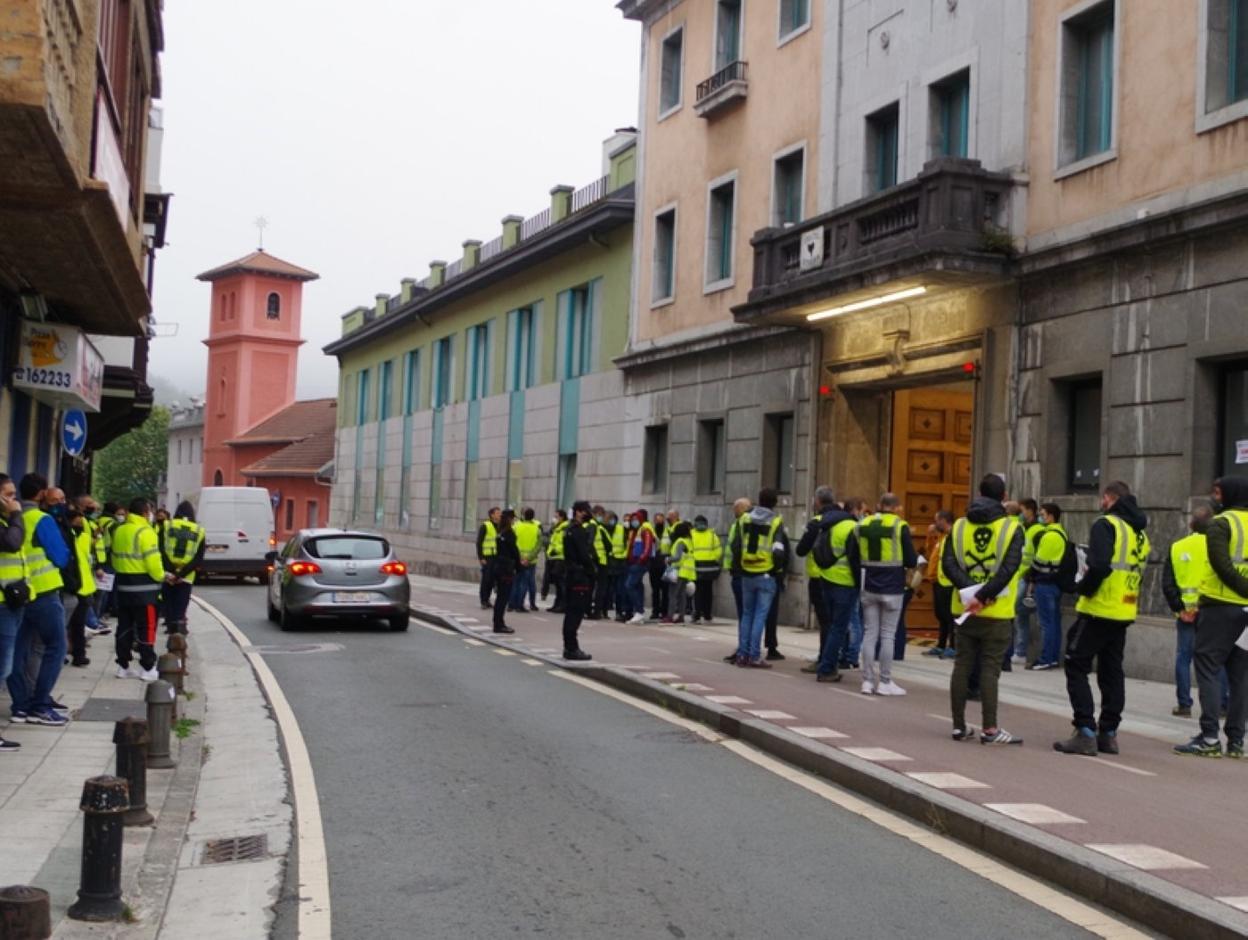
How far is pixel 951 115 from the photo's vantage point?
2020 centimetres

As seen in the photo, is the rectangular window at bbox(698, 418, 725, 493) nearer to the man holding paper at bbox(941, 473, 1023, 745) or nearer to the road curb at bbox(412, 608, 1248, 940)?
the road curb at bbox(412, 608, 1248, 940)

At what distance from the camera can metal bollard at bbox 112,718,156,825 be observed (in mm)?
7531

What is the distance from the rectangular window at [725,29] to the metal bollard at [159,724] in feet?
65.7

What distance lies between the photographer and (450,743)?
34.7 ft

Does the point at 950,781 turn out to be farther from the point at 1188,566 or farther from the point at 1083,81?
the point at 1083,81

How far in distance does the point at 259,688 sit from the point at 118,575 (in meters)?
1.66

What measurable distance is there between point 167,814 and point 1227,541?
6988 millimetres

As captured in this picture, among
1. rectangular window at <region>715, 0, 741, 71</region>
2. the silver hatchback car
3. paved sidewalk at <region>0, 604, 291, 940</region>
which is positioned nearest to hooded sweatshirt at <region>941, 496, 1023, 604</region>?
paved sidewalk at <region>0, 604, 291, 940</region>

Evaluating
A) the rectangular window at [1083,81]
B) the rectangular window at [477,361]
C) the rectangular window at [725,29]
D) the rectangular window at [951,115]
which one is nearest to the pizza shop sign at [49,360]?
the rectangular window at [951,115]

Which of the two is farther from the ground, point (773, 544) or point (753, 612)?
point (773, 544)

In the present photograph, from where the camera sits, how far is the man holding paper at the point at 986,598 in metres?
10.4

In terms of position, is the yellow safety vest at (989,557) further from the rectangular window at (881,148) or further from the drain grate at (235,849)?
the rectangular window at (881,148)

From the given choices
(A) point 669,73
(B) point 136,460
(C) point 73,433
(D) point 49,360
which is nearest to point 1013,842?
(D) point 49,360

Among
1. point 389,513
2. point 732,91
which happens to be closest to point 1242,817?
point 732,91
